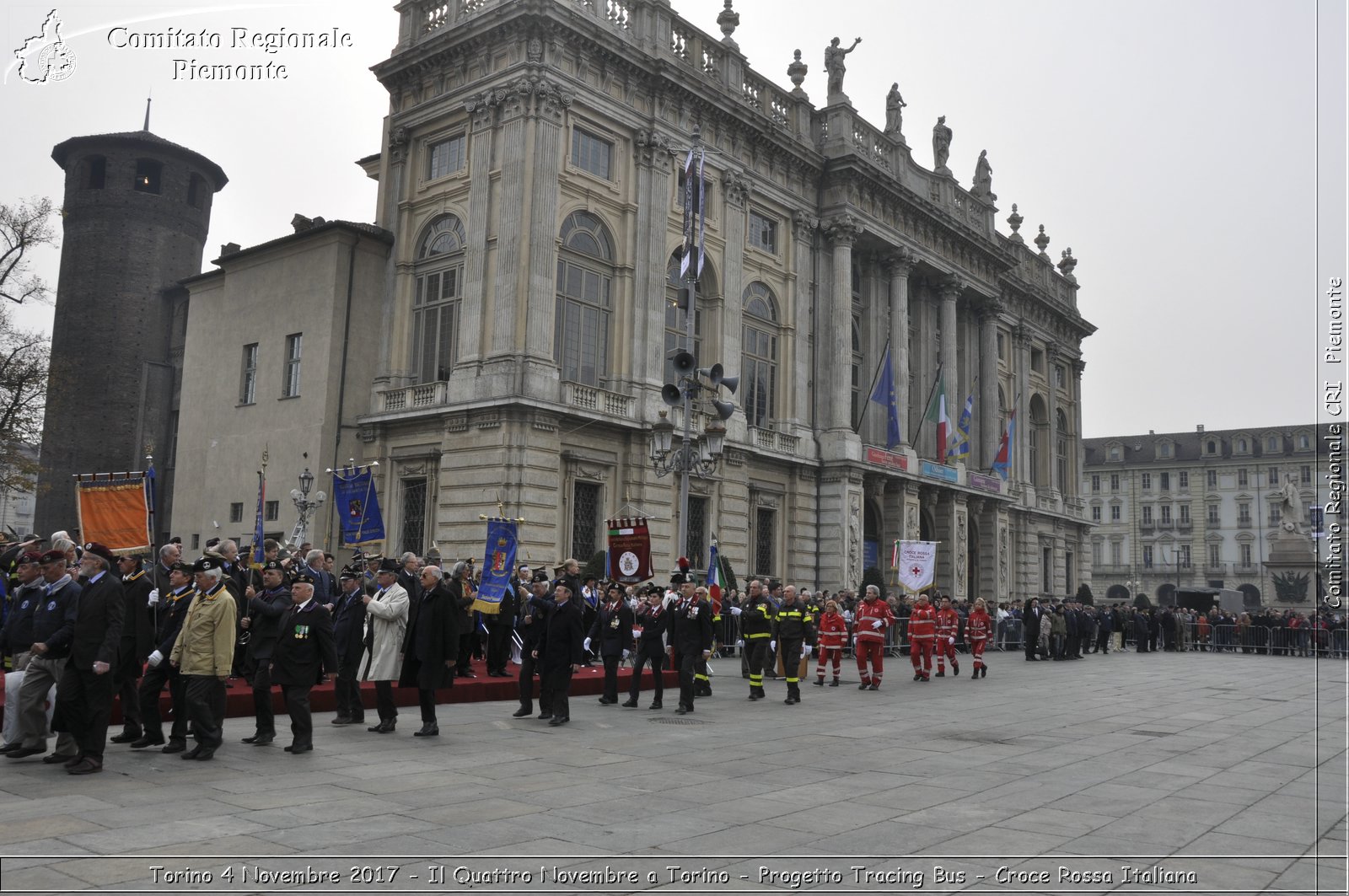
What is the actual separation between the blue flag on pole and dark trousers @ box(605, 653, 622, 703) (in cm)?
2369

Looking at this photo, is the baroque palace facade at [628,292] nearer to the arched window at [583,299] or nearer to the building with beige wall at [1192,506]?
the arched window at [583,299]

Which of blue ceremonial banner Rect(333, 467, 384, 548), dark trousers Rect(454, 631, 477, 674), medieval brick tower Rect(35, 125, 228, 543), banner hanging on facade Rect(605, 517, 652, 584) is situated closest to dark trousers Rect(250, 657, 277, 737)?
dark trousers Rect(454, 631, 477, 674)

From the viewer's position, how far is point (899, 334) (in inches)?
1714

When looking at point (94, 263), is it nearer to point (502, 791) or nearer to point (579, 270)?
point (579, 270)

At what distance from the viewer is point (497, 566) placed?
65.6 feet

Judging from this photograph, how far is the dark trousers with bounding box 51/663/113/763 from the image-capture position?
9.90 metres

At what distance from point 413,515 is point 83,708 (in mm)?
21410

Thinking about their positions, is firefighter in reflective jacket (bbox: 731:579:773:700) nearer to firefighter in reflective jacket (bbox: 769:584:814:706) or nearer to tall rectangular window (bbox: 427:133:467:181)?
firefighter in reflective jacket (bbox: 769:584:814:706)

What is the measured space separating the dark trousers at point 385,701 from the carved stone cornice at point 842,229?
101ft

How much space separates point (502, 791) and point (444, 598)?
4.26 metres

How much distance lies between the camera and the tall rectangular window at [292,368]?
33375mm

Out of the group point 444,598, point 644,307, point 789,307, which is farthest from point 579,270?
point 444,598

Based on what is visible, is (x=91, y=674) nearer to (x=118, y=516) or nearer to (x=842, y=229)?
(x=118, y=516)

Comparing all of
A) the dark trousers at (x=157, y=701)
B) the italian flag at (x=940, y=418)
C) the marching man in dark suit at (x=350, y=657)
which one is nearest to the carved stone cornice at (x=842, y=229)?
the italian flag at (x=940, y=418)
